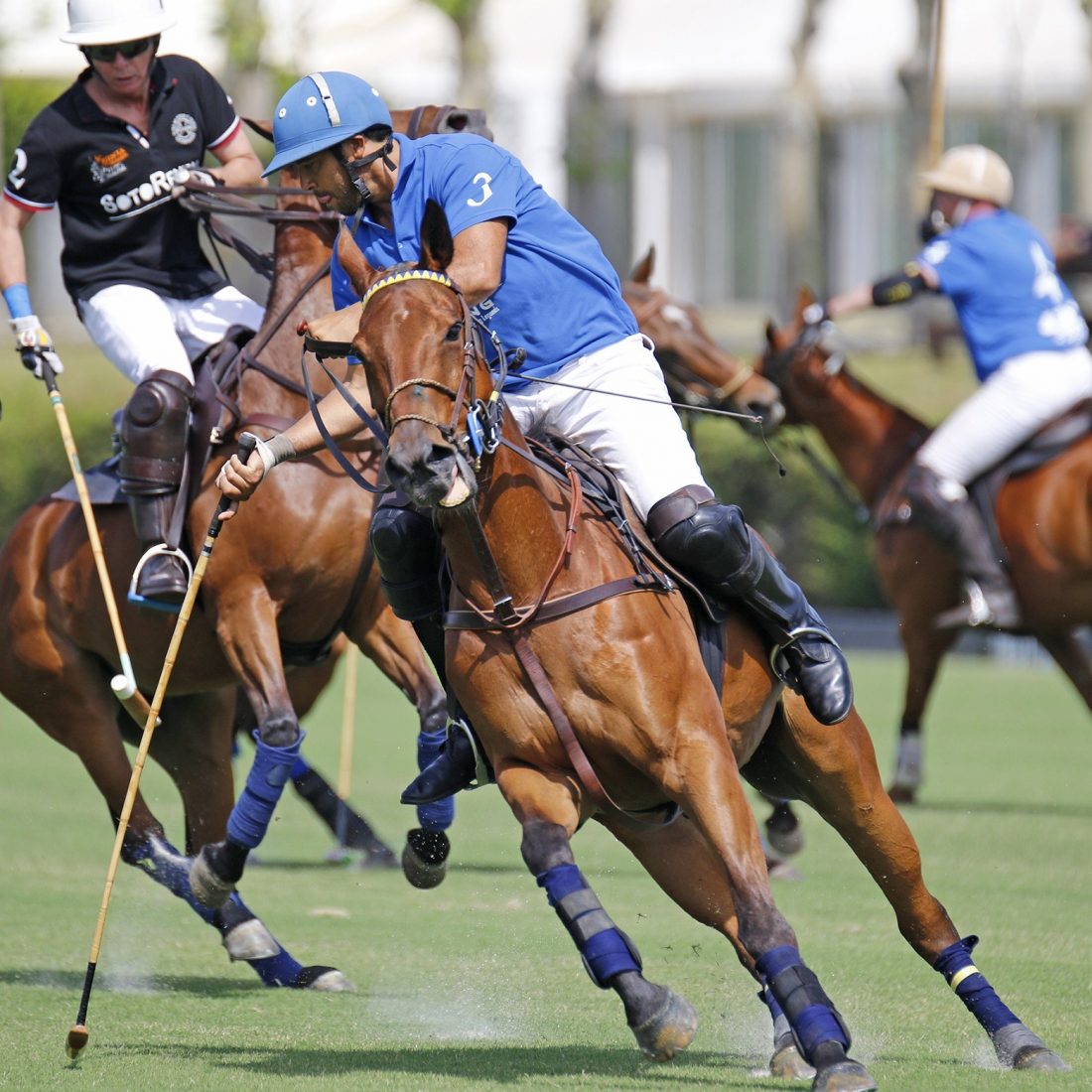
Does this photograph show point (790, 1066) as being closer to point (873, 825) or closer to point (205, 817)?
point (873, 825)

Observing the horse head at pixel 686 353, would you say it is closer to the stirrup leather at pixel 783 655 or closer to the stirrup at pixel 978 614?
the stirrup at pixel 978 614

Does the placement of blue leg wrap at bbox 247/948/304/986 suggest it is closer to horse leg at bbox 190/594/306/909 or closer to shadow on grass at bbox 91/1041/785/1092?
horse leg at bbox 190/594/306/909

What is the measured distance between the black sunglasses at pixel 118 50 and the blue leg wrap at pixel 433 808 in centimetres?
275

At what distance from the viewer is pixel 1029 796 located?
12070 millimetres

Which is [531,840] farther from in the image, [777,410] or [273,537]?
[777,410]

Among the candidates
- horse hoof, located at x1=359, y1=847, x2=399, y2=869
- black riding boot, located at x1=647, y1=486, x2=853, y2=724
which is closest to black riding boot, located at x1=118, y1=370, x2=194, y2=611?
black riding boot, located at x1=647, y1=486, x2=853, y2=724

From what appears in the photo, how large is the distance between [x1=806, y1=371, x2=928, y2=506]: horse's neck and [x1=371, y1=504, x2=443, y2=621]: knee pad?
23.0 feet

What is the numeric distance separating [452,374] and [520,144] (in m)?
27.4

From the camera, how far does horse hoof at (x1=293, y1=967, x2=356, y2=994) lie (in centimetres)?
707

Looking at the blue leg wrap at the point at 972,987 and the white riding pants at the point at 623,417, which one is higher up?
the white riding pants at the point at 623,417

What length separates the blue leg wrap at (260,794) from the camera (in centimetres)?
673

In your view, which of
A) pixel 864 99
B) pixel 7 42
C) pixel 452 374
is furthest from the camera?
pixel 864 99

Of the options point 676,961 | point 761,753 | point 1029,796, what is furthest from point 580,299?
point 1029,796

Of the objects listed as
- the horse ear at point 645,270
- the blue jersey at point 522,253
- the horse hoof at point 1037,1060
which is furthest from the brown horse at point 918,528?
the blue jersey at point 522,253
